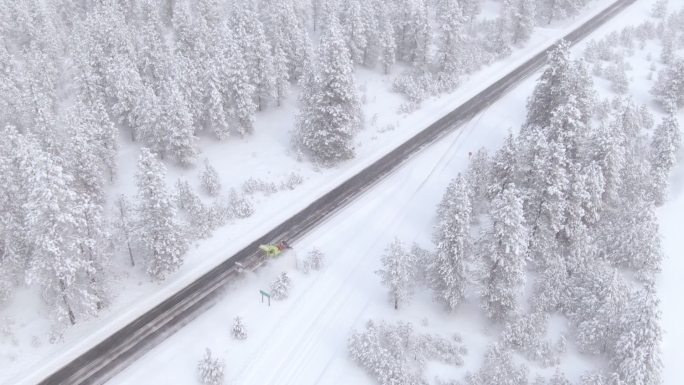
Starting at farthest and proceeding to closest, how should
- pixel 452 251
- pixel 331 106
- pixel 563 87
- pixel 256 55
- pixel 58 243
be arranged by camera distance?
pixel 256 55 < pixel 331 106 < pixel 563 87 < pixel 452 251 < pixel 58 243

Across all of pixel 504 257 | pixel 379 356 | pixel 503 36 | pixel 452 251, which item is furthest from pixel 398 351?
pixel 503 36

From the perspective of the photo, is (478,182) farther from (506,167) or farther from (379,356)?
(379,356)

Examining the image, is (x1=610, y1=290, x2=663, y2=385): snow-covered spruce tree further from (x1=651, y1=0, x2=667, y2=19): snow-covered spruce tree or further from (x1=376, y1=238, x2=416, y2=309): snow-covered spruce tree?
(x1=651, y1=0, x2=667, y2=19): snow-covered spruce tree

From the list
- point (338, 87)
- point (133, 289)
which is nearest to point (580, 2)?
point (338, 87)

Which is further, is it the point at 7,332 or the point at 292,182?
the point at 292,182

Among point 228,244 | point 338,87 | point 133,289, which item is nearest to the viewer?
point 133,289

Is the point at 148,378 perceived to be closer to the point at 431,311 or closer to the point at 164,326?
the point at 164,326
